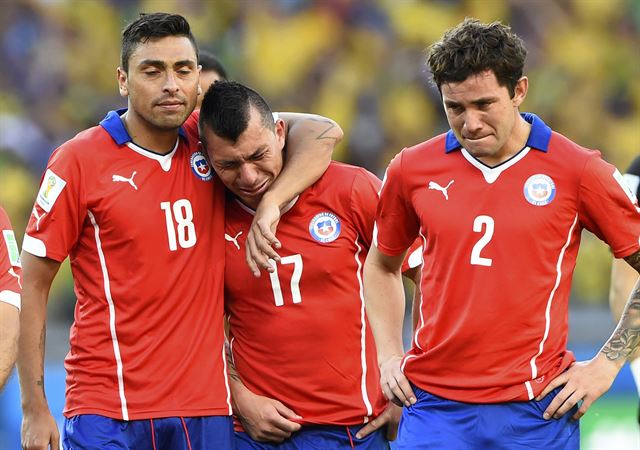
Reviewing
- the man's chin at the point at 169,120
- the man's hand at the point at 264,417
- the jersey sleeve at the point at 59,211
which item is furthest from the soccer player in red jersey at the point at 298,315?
the jersey sleeve at the point at 59,211

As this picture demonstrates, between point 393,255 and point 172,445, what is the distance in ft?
3.89

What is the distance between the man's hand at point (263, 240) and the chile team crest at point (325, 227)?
0.25 m


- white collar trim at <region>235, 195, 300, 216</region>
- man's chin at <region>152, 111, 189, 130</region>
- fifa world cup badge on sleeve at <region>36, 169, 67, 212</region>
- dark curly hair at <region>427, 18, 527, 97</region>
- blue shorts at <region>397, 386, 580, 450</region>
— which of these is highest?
dark curly hair at <region>427, 18, 527, 97</region>

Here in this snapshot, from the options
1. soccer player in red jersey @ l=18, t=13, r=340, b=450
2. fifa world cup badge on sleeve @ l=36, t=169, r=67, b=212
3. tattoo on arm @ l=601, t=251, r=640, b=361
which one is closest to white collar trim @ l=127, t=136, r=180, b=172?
soccer player in red jersey @ l=18, t=13, r=340, b=450

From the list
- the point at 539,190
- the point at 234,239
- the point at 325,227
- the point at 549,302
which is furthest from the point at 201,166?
the point at 549,302

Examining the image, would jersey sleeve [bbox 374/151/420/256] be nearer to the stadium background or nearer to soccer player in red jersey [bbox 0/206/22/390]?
soccer player in red jersey [bbox 0/206/22/390]

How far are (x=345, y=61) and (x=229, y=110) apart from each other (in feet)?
22.0

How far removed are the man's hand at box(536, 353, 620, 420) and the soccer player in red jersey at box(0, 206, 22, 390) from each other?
194cm

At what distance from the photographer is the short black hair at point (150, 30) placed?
475 centimetres

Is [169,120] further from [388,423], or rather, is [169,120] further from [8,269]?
[388,423]

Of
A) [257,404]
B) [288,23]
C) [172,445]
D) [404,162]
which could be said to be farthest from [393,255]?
[288,23]

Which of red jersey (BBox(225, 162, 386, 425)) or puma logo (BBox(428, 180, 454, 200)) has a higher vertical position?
puma logo (BBox(428, 180, 454, 200))

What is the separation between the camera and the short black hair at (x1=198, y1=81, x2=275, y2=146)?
466 centimetres

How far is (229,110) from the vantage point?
4688mm
